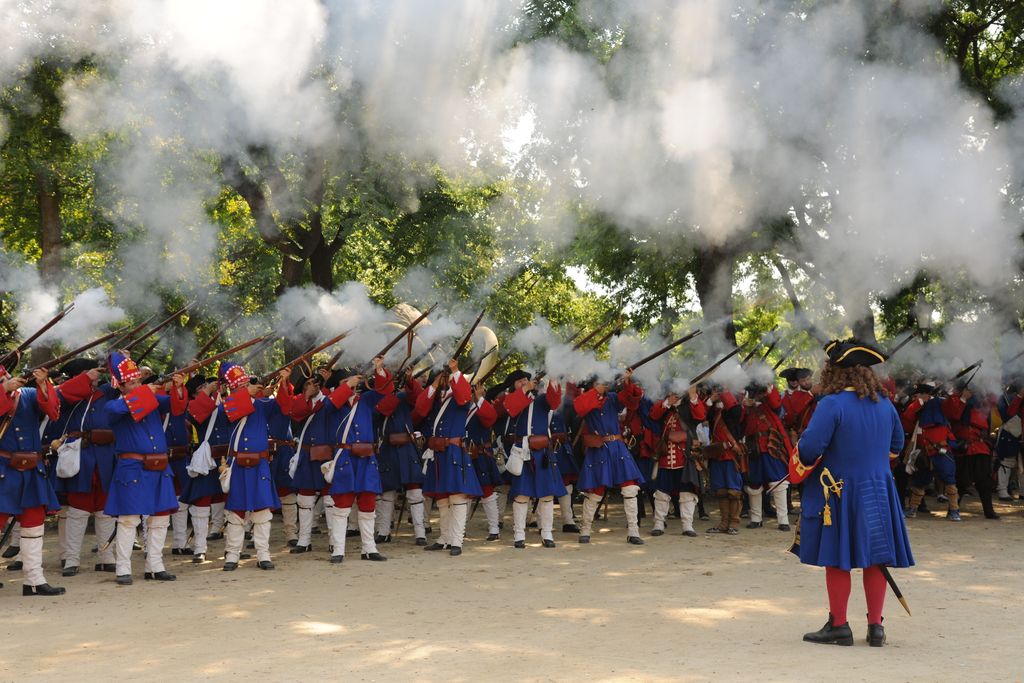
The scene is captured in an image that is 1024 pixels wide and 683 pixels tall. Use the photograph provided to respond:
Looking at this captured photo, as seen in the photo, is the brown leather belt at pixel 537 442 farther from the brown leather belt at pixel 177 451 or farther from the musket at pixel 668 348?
the brown leather belt at pixel 177 451

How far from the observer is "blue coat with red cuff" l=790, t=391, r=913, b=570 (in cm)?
607

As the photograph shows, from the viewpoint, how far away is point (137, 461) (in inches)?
340

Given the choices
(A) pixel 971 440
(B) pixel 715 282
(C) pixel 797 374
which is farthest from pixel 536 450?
(B) pixel 715 282

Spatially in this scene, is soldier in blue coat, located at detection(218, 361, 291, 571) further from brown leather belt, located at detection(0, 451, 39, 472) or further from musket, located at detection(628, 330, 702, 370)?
musket, located at detection(628, 330, 702, 370)

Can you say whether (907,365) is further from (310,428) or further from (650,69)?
(310,428)

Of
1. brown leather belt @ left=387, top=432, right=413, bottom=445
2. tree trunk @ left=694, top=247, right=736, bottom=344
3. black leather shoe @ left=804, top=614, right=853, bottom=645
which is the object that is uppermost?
tree trunk @ left=694, top=247, right=736, bottom=344

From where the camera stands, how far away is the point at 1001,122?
12664 mm

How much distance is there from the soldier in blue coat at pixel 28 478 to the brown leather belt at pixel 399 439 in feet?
11.5

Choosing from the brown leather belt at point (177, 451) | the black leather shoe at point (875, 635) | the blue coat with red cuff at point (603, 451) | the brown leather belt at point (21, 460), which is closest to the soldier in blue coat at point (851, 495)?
the black leather shoe at point (875, 635)

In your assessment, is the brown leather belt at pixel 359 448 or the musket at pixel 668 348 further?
the musket at pixel 668 348

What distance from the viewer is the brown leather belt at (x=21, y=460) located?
8.08 metres

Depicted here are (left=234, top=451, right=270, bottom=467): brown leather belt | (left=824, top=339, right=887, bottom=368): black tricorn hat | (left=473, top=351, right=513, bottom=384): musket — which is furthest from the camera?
(left=473, top=351, right=513, bottom=384): musket

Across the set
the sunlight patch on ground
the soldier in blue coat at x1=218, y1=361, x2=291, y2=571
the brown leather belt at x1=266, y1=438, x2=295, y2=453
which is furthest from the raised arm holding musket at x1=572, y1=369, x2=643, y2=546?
the sunlight patch on ground

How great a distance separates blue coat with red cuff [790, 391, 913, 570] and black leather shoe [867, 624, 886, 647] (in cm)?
37
